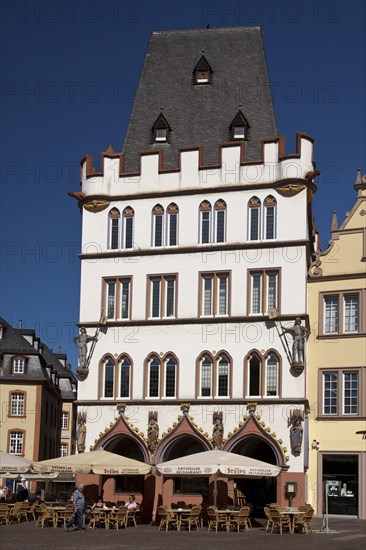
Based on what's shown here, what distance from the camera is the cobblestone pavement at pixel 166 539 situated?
3143 centimetres

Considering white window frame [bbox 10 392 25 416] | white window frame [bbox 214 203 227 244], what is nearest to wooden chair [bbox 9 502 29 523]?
white window frame [bbox 214 203 227 244]

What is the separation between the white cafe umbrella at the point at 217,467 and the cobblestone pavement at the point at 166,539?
2.21 metres

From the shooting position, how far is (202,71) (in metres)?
56.7

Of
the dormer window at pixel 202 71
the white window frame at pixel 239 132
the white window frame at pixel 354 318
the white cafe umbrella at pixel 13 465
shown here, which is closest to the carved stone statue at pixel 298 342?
the white window frame at pixel 354 318

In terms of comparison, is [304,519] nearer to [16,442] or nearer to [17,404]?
[16,442]

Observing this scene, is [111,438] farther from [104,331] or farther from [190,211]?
[190,211]

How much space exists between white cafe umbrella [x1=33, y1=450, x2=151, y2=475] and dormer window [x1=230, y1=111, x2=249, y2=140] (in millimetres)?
19061

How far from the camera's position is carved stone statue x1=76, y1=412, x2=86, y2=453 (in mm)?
50344

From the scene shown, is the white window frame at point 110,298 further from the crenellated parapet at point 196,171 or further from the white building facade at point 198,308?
the crenellated parapet at point 196,171

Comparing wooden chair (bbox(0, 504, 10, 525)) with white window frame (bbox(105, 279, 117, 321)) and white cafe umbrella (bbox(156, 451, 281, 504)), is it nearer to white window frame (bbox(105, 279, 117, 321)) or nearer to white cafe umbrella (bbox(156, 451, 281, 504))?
white cafe umbrella (bbox(156, 451, 281, 504))

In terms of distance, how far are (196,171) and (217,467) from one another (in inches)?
723

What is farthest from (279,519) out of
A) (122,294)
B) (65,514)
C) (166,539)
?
(122,294)

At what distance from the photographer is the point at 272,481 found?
167 feet

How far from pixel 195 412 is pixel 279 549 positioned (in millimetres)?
18847
